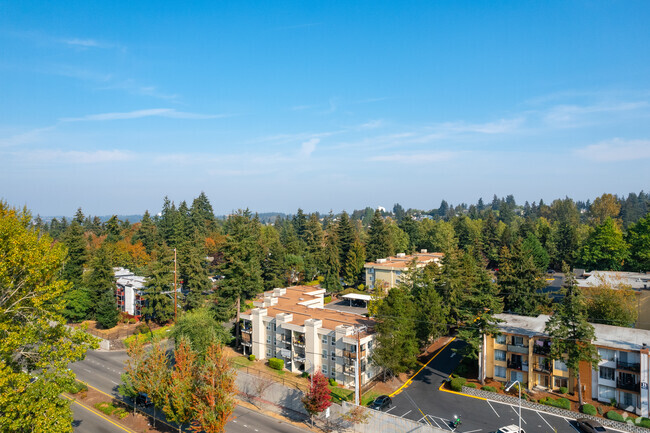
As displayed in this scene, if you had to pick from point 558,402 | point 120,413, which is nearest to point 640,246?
point 558,402

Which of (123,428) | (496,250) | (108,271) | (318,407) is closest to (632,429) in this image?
(318,407)

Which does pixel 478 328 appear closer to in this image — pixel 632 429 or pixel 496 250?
pixel 632 429

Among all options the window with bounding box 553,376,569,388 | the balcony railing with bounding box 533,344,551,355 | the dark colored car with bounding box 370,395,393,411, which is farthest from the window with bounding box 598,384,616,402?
the dark colored car with bounding box 370,395,393,411

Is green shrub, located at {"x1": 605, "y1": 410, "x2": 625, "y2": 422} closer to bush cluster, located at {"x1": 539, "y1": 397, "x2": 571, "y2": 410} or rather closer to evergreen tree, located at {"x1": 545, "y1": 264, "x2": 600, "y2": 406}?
evergreen tree, located at {"x1": 545, "y1": 264, "x2": 600, "y2": 406}

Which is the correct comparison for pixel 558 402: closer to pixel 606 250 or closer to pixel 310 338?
pixel 310 338

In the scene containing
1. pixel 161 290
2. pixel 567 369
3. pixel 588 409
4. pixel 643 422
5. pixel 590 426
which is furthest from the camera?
pixel 161 290

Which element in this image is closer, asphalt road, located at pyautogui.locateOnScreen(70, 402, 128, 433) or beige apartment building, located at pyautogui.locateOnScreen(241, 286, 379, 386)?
asphalt road, located at pyautogui.locateOnScreen(70, 402, 128, 433)
